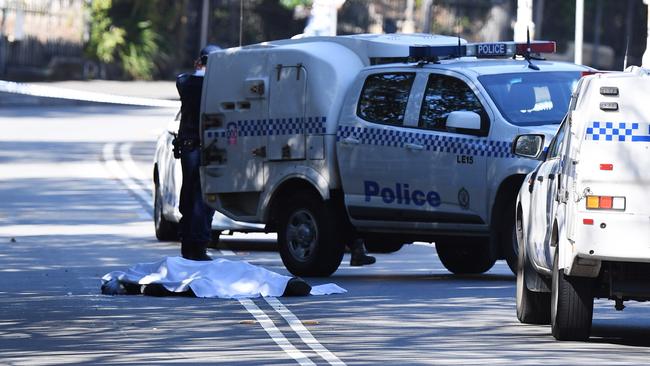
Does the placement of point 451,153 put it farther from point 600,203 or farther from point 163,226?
point 163,226

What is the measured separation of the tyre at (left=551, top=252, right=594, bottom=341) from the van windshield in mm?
4065

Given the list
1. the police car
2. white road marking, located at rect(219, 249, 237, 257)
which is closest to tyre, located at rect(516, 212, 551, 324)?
white road marking, located at rect(219, 249, 237, 257)

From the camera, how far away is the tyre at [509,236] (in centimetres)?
1609

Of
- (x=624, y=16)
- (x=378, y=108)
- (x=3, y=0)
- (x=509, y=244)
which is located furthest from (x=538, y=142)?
(x=624, y=16)

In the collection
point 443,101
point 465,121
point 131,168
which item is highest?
point 443,101

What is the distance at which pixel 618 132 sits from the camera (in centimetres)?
1183

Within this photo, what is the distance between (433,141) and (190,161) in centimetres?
267

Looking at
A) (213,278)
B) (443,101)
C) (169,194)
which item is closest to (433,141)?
(443,101)

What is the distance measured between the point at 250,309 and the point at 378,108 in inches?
136

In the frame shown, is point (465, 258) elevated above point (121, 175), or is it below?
above

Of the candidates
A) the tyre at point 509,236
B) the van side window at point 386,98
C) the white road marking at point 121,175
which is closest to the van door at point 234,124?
the van side window at point 386,98

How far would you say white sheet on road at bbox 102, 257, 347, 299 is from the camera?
51.0 feet

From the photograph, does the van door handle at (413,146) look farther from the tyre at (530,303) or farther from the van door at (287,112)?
the tyre at (530,303)

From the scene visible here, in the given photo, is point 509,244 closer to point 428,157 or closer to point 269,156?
point 428,157
